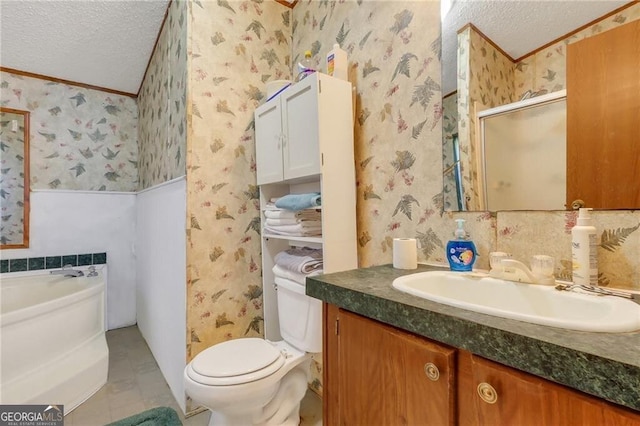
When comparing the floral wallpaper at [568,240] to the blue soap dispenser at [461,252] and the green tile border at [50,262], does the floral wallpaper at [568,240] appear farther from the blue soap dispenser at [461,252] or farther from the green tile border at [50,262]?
the green tile border at [50,262]

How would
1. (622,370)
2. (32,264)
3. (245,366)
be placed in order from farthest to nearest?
(32,264) → (245,366) → (622,370)

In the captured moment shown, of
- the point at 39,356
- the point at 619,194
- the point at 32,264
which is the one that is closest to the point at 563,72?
the point at 619,194

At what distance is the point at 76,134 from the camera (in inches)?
115

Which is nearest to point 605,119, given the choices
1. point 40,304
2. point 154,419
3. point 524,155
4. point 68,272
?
point 524,155

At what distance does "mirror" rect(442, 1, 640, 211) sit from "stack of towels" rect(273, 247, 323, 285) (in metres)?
0.67

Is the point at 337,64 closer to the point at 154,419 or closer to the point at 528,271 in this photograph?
the point at 528,271

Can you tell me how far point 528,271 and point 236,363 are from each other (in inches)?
47.4

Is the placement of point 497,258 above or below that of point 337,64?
below

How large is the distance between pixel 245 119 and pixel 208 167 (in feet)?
1.34

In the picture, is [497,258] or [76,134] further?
[76,134]

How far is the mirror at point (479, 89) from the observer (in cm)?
89

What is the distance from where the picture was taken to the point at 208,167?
1.73 m

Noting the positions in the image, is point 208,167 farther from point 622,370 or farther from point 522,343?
point 622,370

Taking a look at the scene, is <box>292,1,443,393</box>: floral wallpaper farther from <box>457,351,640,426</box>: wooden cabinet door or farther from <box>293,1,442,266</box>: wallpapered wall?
<box>457,351,640,426</box>: wooden cabinet door
